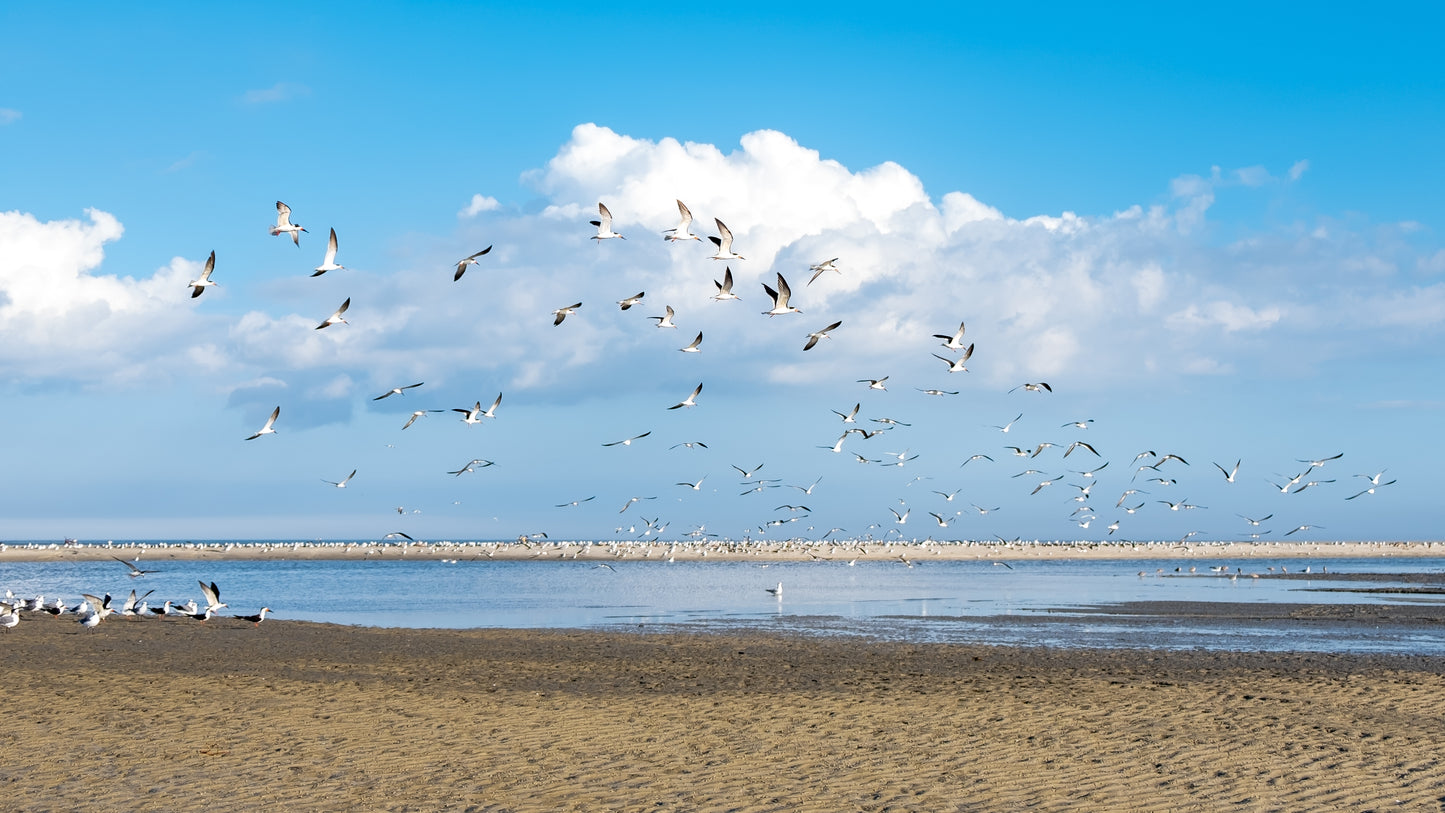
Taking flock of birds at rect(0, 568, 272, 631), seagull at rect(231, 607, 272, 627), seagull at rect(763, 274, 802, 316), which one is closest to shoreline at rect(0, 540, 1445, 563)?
flock of birds at rect(0, 568, 272, 631)

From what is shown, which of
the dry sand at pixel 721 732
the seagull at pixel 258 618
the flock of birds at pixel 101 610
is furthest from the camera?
the seagull at pixel 258 618

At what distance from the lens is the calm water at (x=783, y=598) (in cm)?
3100

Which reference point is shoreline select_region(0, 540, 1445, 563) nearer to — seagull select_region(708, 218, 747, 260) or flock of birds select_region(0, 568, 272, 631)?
flock of birds select_region(0, 568, 272, 631)

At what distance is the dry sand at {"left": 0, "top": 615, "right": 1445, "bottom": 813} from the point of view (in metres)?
11.5

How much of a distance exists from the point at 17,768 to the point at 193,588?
49273mm

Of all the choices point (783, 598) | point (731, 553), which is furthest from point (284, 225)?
point (731, 553)

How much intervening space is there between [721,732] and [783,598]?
33.0 meters

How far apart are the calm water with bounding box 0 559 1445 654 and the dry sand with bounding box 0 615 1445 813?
21.4ft

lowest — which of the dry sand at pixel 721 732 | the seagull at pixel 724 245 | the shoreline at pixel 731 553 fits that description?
the dry sand at pixel 721 732

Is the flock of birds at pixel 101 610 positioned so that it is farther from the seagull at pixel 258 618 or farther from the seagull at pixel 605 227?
the seagull at pixel 605 227

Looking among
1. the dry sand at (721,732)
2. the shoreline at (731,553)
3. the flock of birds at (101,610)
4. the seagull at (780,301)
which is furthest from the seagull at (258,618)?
the shoreline at (731,553)

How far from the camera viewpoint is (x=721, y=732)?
1491 centimetres

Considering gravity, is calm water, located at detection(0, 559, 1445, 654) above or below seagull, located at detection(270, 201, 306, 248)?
below

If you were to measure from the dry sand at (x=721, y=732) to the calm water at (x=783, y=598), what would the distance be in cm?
652
